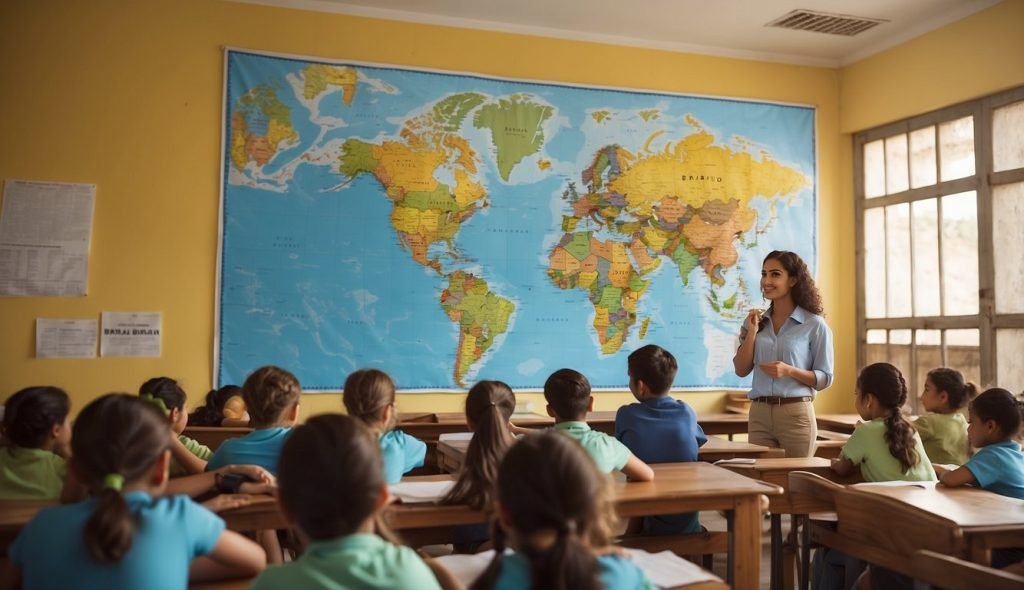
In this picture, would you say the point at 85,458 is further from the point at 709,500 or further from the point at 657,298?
the point at 657,298

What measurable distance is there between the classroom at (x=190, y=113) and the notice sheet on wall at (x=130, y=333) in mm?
44

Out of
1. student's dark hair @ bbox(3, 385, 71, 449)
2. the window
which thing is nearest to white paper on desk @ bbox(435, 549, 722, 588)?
student's dark hair @ bbox(3, 385, 71, 449)

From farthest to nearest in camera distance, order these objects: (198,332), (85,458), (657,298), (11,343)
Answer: (657,298), (198,332), (11,343), (85,458)

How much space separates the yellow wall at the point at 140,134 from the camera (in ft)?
14.8

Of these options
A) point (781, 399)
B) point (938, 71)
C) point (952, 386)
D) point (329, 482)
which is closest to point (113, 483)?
point (329, 482)

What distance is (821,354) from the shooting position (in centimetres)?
383

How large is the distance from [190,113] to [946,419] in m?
→ 4.10

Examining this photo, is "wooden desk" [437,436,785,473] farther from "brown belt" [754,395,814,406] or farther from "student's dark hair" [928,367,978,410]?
"student's dark hair" [928,367,978,410]

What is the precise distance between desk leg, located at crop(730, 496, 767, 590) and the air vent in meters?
3.78

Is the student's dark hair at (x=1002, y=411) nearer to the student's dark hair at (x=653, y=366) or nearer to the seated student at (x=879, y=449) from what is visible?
the seated student at (x=879, y=449)

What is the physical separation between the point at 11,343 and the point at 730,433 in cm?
402

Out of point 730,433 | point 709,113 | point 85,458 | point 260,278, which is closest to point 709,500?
point 85,458

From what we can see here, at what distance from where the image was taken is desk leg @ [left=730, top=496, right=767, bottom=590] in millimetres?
2410

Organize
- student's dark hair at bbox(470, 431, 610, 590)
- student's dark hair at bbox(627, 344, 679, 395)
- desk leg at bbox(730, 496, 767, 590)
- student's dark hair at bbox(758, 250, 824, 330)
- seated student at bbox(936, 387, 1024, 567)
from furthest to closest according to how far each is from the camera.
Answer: student's dark hair at bbox(758, 250, 824, 330)
student's dark hair at bbox(627, 344, 679, 395)
seated student at bbox(936, 387, 1024, 567)
desk leg at bbox(730, 496, 767, 590)
student's dark hair at bbox(470, 431, 610, 590)
